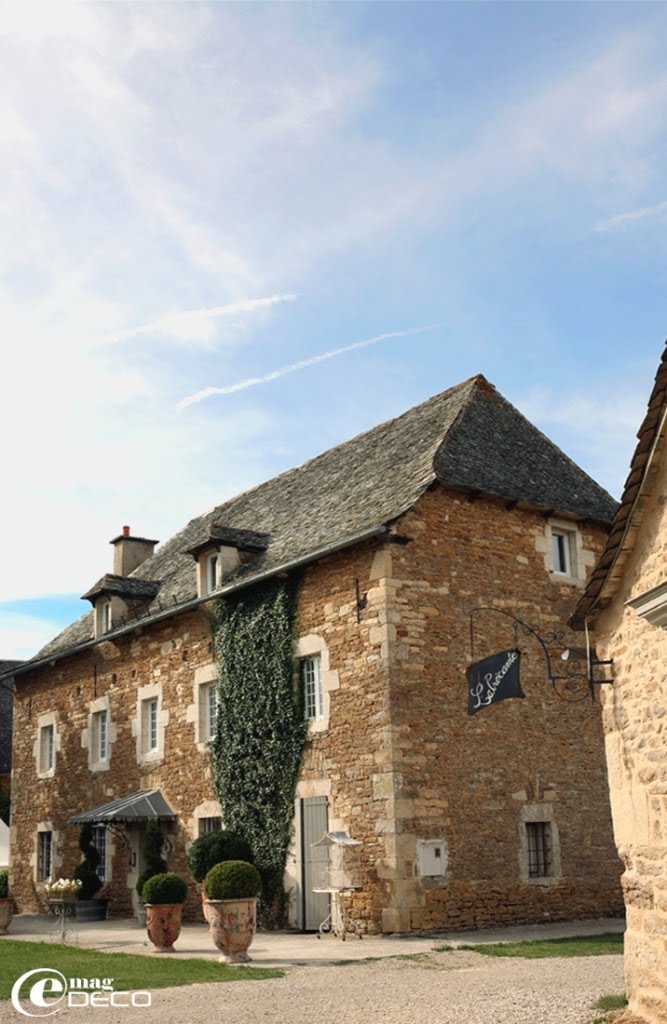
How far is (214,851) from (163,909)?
2743 mm

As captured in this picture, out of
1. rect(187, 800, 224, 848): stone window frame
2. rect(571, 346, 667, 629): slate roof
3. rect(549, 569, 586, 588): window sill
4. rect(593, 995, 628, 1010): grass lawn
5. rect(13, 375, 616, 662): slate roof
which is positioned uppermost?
rect(13, 375, 616, 662): slate roof

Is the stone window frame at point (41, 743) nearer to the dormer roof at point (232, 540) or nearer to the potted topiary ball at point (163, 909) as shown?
the dormer roof at point (232, 540)

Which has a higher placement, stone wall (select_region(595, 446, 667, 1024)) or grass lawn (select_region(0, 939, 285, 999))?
stone wall (select_region(595, 446, 667, 1024))

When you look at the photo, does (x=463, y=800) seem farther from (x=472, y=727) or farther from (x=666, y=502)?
(x=666, y=502)

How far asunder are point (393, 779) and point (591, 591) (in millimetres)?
6516

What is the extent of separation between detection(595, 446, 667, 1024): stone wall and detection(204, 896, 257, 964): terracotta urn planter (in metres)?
5.29

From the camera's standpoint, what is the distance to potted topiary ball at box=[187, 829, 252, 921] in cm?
1603

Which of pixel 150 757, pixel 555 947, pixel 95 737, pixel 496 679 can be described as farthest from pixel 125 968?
pixel 95 737

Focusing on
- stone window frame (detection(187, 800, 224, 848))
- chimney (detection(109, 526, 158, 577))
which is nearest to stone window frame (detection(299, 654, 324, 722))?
stone window frame (detection(187, 800, 224, 848))

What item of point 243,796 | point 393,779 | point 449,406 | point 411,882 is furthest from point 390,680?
point 449,406

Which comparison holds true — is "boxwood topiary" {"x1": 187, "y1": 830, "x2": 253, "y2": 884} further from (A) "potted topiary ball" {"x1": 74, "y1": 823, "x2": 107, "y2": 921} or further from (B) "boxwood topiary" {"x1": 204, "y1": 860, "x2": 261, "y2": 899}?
(A) "potted topiary ball" {"x1": 74, "y1": 823, "x2": 107, "y2": 921}

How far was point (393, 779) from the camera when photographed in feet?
47.4

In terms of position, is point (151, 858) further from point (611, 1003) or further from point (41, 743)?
point (611, 1003)

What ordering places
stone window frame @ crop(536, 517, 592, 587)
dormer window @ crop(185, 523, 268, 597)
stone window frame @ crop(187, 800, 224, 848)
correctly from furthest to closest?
dormer window @ crop(185, 523, 268, 597) < stone window frame @ crop(187, 800, 224, 848) < stone window frame @ crop(536, 517, 592, 587)
